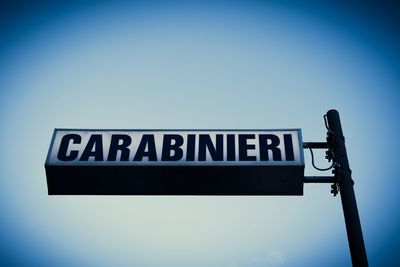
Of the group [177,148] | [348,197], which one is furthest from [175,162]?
[348,197]

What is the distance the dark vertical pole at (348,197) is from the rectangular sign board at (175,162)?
30 centimetres

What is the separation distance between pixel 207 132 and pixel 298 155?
838 mm

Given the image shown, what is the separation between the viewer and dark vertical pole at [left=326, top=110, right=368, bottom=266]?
2.49 metres

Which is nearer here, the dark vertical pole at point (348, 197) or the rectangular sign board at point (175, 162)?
the dark vertical pole at point (348, 197)

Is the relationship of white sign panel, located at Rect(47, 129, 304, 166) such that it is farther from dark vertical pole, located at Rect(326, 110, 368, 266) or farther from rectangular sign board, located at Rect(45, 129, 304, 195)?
dark vertical pole, located at Rect(326, 110, 368, 266)

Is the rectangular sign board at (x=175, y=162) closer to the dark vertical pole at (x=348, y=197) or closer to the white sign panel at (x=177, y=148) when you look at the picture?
the white sign panel at (x=177, y=148)

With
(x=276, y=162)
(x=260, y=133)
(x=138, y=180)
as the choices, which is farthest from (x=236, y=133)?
(x=138, y=180)

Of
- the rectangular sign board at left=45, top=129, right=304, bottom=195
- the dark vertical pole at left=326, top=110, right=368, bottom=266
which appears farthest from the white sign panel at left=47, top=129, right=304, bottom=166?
the dark vertical pole at left=326, top=110, right=368, bottom=266

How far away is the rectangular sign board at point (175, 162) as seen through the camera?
128 inches

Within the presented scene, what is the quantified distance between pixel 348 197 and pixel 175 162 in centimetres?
141

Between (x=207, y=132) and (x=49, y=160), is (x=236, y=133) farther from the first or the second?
(x=49, y=160)

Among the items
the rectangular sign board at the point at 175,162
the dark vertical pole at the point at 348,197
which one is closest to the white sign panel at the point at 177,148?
the rectangular sign board at the point at 175,162

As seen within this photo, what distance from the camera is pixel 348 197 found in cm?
287

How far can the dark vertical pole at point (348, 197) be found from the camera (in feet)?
8.18
